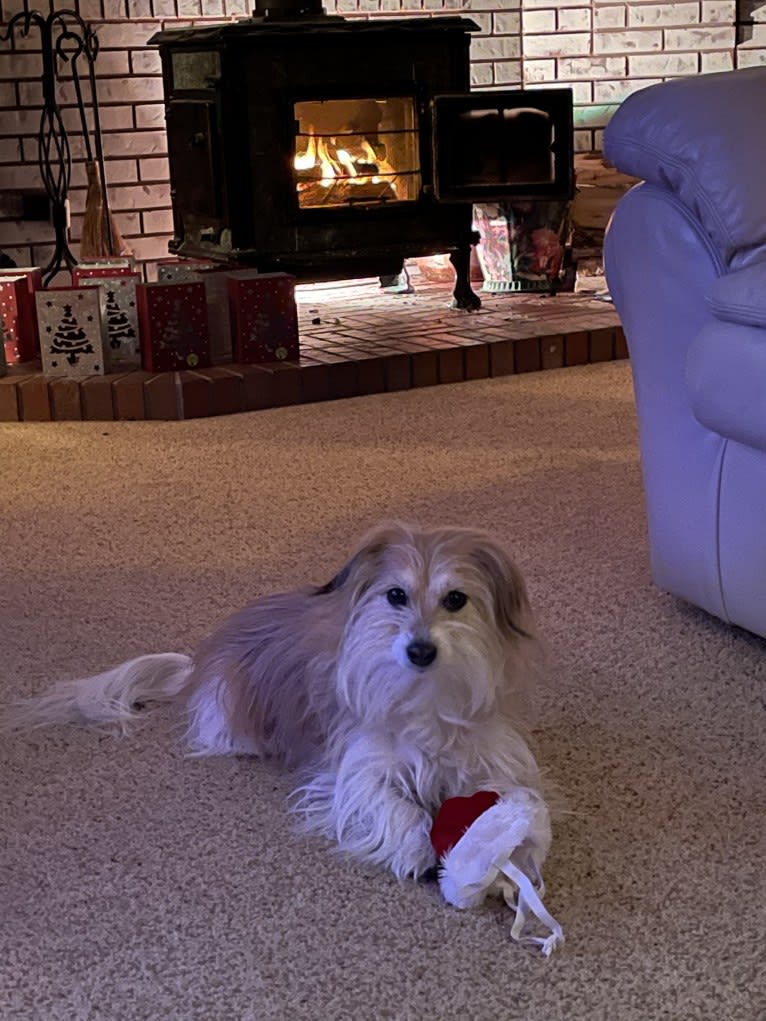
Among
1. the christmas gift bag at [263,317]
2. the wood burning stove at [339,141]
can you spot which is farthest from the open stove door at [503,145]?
the christmas gift bag at [263,317]

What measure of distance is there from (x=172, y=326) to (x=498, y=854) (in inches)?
97.3

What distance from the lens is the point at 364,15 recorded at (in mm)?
4711

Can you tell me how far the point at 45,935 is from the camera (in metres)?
1.35

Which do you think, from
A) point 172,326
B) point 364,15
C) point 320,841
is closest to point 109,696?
point 320,841

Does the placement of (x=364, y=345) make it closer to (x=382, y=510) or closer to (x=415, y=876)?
(x=382, y=510)

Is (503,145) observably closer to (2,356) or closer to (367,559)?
(2,356)

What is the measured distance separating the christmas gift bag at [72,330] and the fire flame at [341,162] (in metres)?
0.76

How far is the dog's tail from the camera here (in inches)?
A: 72.3

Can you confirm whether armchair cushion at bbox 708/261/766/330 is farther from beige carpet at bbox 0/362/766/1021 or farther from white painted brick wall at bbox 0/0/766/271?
white painted brick wall at bbox 0/0/766/271

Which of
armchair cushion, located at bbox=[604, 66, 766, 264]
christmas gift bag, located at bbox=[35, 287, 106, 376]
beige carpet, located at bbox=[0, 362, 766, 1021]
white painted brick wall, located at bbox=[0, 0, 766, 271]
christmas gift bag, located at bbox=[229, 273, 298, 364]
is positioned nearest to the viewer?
beige carpet, located at bbox=[0, 362, 766, 1021]

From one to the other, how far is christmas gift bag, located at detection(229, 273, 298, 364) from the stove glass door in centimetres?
39

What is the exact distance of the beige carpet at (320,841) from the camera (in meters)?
1.26

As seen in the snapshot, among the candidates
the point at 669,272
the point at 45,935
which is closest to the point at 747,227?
the point at 669,272

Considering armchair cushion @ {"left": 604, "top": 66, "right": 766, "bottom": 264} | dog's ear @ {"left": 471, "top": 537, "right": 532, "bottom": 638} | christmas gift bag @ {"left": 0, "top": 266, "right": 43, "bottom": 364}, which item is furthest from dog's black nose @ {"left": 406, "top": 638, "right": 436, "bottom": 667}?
christmas gift bag @ {"left": 0, "top": 266, "right": 43, "bottom": 364}
